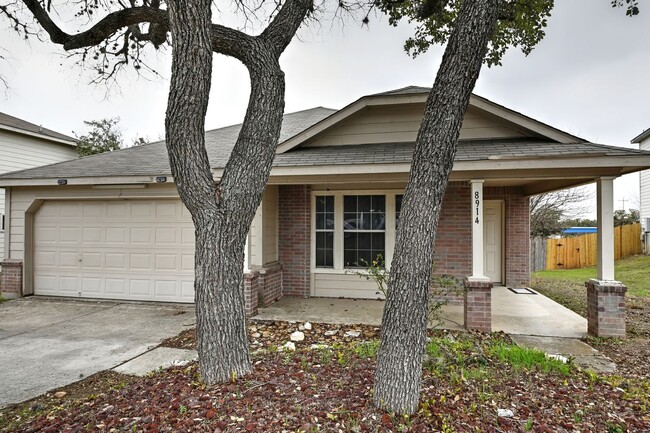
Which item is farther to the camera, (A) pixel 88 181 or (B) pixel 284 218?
(B) pixel 284 218

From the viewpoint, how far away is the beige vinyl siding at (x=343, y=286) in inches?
329

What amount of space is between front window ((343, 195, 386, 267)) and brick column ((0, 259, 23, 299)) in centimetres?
743

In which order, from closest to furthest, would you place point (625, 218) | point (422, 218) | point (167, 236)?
1. point (422, 218)
2. point (167, 236)
3. point (625, 218)

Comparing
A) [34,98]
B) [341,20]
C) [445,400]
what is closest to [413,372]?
[445,400]

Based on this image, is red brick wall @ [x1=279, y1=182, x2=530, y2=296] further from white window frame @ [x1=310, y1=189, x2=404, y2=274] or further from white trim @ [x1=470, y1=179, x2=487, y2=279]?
white trim @ [x1=470, y1=179, x2=487, y2=279]

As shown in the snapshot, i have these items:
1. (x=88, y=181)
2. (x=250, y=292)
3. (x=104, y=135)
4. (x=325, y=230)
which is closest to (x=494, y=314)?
(x=325, y=230)

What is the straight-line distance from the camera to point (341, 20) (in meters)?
6.29

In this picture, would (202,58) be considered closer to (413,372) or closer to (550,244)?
(413,372)

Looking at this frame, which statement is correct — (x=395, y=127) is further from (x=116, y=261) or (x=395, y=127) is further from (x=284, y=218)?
(x=116, y=261)

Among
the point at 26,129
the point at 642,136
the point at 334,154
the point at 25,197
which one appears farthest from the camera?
the point at 642,136

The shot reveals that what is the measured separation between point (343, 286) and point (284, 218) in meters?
2.04

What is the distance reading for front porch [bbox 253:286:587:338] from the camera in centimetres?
620

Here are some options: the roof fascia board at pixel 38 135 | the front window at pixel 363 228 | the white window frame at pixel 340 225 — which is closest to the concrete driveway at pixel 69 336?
the white window frame at pixel 340 225

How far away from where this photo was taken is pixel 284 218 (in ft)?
28.1
